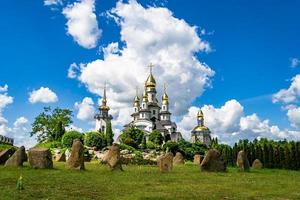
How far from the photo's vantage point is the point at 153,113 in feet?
392

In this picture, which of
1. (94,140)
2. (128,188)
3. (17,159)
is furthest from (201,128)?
(128,188)

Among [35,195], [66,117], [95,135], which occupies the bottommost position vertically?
[35,195]

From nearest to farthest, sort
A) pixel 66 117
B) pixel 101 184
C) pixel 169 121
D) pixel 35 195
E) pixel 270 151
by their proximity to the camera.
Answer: pixel 35 195
pixel 101 184
pixel 270 151
pixel 66 117
pixel 169 121

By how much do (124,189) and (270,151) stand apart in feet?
109

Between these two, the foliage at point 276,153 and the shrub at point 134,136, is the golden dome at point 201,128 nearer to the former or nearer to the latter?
the shrub at point 134,136

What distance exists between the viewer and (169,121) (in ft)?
388

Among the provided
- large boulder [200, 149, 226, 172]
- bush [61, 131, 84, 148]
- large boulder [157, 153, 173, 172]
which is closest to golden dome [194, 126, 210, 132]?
bush [61, 131, 84, 148]

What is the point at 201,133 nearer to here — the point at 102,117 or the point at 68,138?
the point at 102,117

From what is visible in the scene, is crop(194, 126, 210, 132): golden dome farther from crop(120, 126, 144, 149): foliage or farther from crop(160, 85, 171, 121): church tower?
crop(120, 126, 144, 149): foliage

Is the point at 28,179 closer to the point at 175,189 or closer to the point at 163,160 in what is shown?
the point at 175,189

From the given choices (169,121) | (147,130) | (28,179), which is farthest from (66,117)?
(28,179)

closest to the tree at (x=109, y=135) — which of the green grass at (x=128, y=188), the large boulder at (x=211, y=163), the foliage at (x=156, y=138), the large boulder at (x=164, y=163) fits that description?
the foliage at (x=156, y=138)

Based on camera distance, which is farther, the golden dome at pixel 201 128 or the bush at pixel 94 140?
the golden dome at pixel 201 128

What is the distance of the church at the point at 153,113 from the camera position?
4424 inches
